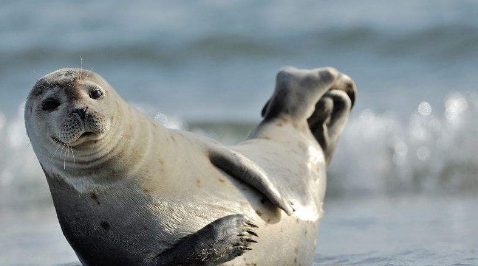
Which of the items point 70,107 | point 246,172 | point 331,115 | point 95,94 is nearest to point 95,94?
point 95,94

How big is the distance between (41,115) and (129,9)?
13803mm

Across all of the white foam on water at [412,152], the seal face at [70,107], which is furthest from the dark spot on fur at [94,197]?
the white foam on water at [412,152]

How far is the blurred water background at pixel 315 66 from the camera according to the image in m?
8.05

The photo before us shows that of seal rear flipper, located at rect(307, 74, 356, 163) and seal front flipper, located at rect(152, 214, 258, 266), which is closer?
seal front flipper, located at rect(152, 214, 258, 266)

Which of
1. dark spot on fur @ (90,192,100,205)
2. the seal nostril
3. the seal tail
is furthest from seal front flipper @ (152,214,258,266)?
the seal tail

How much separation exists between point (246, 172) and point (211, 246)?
556 mm

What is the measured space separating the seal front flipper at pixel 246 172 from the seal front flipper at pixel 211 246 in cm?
39

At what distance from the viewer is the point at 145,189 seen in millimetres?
5172

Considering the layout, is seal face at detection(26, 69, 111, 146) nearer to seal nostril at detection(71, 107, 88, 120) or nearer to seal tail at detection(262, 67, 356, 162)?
seal nostril at detection(71, 107, 88, 120)

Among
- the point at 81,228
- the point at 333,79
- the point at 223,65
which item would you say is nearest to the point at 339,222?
the point at 333,79

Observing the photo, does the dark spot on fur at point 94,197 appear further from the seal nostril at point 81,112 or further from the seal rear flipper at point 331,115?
the seal rear flipper at point 331,115

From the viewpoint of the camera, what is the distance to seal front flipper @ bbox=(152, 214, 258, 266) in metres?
5.16

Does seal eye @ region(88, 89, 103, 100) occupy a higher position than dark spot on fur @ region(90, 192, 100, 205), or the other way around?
seal eye @ region(88, 89, 103, 100)

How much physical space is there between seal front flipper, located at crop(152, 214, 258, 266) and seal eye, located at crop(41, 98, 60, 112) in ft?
2.65
